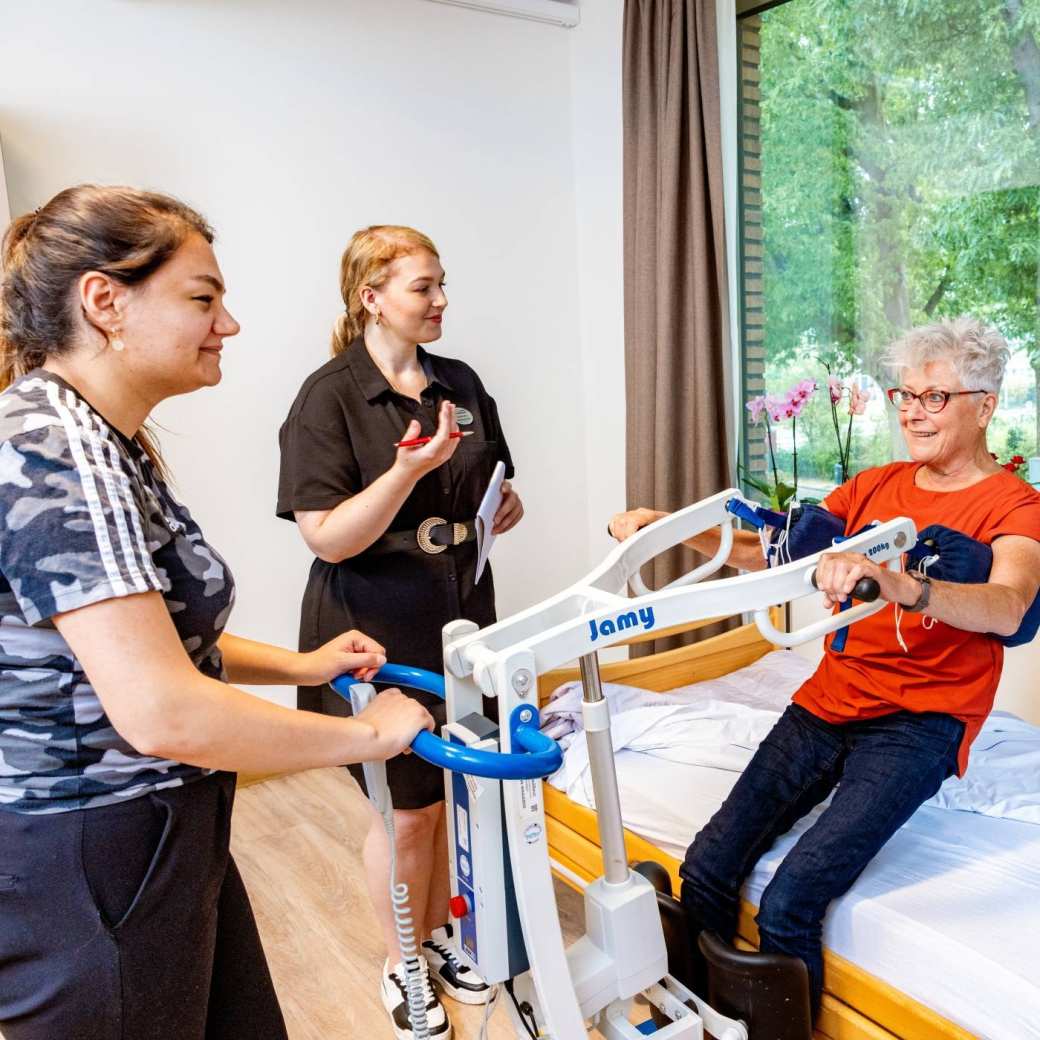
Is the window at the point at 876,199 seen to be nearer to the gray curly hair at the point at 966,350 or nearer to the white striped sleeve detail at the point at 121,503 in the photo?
the gray curly hair at the point at 966,350

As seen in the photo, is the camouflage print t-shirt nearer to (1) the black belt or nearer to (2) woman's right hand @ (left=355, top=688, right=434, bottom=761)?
(2) woman's right hand @ (left=355, top=688, right=434, bottom=761)

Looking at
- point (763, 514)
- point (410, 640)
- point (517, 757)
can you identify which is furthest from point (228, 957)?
point (763, 514)

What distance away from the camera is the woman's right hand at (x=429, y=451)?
5.45ft

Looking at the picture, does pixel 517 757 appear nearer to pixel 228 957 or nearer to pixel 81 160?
pixel 228 957

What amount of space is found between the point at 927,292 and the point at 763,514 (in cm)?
161

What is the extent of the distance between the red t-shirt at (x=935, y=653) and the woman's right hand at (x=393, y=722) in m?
0.81

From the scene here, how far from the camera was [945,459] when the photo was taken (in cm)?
173

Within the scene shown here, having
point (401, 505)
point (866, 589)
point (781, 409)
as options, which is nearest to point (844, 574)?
point (866, 589)

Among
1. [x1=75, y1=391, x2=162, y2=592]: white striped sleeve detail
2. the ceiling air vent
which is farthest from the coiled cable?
the ceiling air vent

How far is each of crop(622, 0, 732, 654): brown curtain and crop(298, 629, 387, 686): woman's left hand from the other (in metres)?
2.17

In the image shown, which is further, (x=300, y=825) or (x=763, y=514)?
(x=300, y=825)

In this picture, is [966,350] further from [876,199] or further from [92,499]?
[876,199]

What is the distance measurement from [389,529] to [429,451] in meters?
0.29

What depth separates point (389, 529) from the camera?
1904 millimetres
